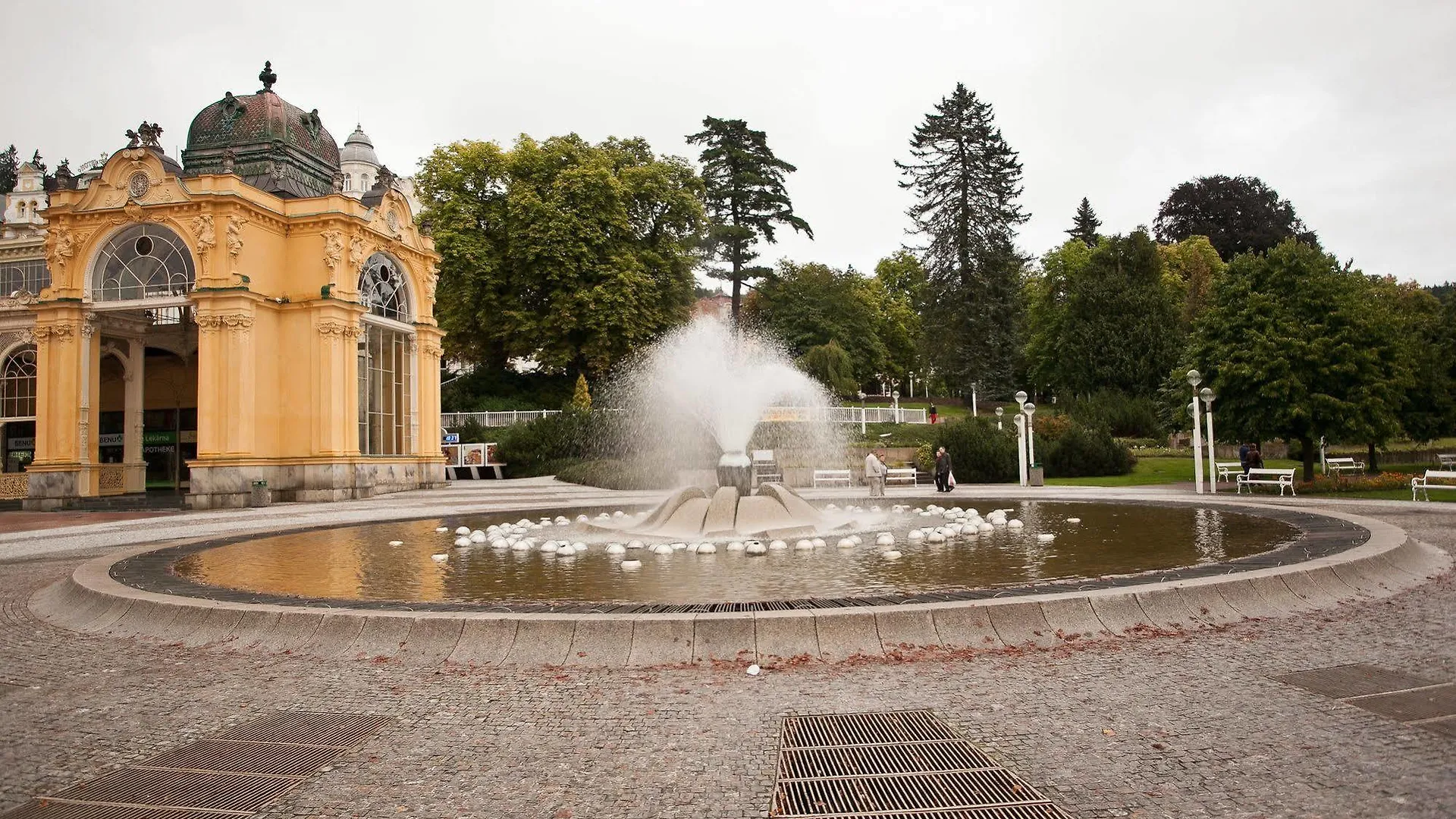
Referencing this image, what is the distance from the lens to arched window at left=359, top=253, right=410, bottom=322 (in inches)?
1299

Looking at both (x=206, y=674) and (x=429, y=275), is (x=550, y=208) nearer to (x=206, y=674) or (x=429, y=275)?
(x=429, y=275)

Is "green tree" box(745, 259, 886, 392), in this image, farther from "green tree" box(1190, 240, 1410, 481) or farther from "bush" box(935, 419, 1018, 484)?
"green tree" box(1190, 240, 1410, 481)

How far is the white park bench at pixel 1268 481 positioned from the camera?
72.6 feet

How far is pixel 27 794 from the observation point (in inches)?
168

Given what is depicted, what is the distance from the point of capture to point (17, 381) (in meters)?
37.1

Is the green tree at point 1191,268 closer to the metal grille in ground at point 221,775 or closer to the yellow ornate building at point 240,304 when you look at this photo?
the yellow ornate building at point 240,304

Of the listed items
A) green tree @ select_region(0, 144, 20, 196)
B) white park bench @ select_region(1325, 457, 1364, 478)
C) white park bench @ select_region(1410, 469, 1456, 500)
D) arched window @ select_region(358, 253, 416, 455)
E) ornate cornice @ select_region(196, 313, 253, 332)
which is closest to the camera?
white park bench @ select_region(1410, 469, 1456, 500)

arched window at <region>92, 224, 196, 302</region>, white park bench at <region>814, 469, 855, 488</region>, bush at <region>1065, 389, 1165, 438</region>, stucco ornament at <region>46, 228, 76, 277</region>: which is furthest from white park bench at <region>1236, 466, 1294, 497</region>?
stucco ornament at <region>46, 228, 76, 277</region>

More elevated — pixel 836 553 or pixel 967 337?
pixel 967 337

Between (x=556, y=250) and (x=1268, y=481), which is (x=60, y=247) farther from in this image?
(x=1268, y=481)

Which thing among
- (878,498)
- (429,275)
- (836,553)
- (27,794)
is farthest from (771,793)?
(429,275)

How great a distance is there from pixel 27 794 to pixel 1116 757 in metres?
5.29

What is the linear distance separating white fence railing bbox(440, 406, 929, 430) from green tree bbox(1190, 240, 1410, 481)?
20510mm

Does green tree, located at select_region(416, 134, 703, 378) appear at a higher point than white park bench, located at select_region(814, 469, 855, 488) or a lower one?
Result: higher
